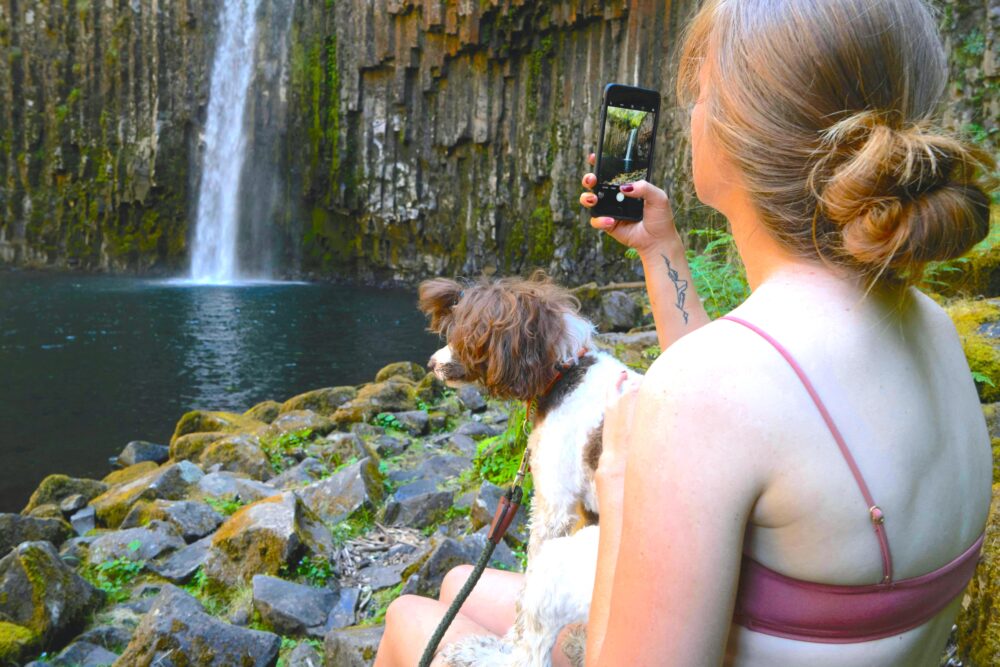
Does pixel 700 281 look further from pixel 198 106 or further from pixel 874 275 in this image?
pixel 198 106

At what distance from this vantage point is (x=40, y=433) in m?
9.19

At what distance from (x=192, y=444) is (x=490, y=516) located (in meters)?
4.64

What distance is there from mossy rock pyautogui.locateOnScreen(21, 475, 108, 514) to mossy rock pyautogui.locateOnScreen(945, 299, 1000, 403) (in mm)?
6743

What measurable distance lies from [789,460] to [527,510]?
3805 millimetres

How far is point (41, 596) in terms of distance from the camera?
3.57 m

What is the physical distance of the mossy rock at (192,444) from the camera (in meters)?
7.40

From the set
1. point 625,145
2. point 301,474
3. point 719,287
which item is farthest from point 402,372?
point 625,145

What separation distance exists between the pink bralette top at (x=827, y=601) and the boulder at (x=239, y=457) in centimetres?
585

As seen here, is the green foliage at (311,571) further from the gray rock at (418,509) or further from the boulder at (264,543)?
the gray rock at (418,509)

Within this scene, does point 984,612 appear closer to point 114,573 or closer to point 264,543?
point 264,543

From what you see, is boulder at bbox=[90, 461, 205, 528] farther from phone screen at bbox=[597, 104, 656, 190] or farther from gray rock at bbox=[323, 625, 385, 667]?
phone screen at bbox=[597, 104, 656, 190]

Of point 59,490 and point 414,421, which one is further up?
point 414,421

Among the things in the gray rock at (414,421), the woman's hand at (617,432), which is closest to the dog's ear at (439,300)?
the woman's hand at (617,432)

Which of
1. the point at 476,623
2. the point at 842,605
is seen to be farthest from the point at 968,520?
the point at 476,623
